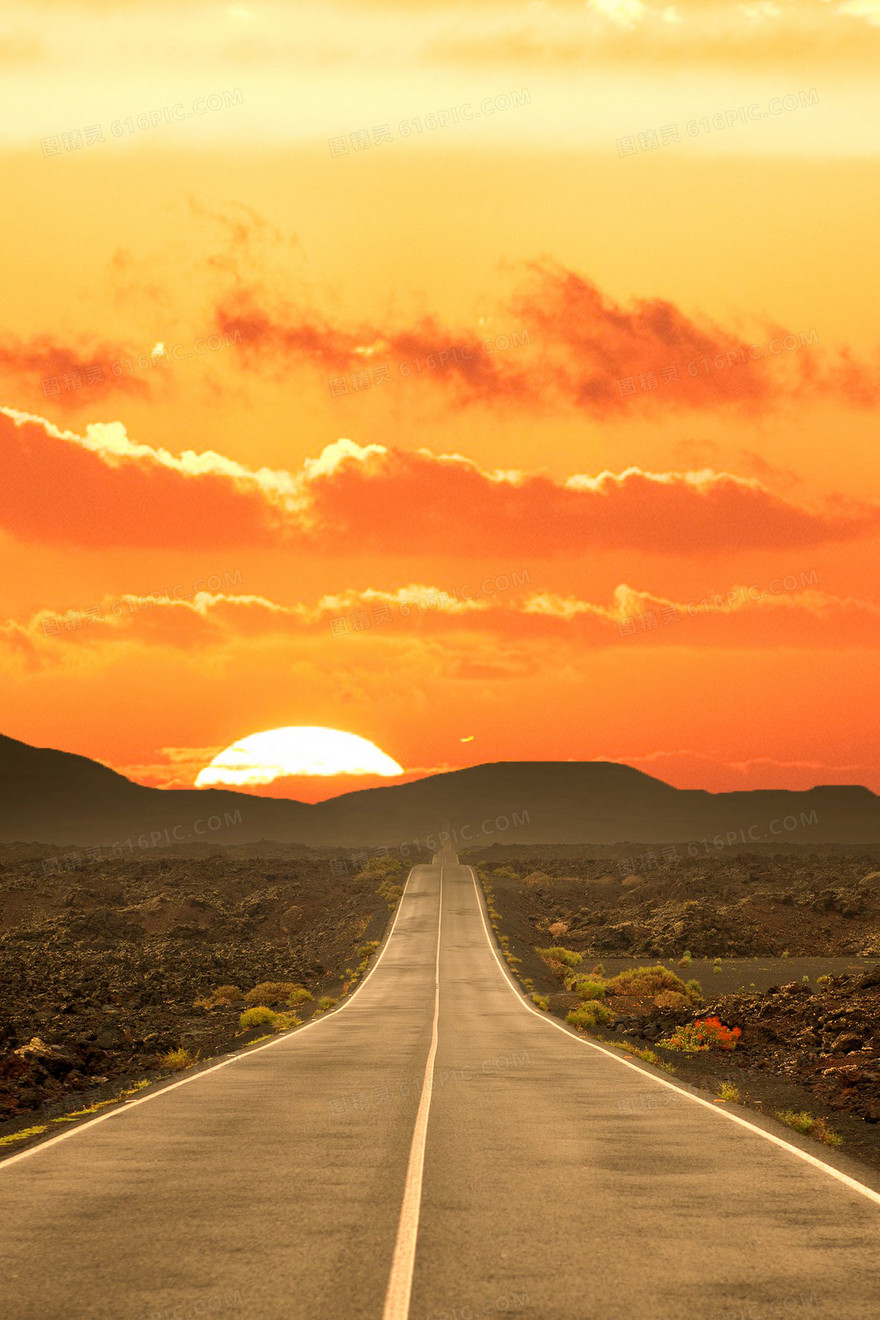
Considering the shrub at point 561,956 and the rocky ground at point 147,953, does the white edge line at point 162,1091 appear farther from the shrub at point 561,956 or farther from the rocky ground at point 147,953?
the shrub at point 561,956

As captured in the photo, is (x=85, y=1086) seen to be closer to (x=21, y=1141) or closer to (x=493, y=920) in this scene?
(x=21, y=1141)

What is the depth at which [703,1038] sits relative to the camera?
111ft

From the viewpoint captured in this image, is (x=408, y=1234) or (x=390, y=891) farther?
(x=390, y=891)

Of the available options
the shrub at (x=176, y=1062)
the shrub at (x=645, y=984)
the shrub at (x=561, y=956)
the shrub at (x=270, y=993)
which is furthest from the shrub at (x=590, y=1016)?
the shrub at (x=561, y=956)

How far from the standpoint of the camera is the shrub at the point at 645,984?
5094 cm

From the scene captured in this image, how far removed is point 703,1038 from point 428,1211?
79.8 feet

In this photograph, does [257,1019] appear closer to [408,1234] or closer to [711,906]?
[408,1234]

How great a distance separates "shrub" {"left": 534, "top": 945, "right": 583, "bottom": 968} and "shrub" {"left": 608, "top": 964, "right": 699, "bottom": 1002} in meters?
13.8

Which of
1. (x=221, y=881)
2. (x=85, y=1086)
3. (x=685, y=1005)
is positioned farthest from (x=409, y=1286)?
(x=221, y=881)

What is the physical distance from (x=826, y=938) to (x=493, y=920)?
2201cm

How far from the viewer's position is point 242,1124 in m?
17.0

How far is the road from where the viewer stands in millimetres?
8906

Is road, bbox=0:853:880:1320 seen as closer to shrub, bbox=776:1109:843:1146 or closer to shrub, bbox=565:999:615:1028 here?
shrub, bbox=776:1109:843:1146

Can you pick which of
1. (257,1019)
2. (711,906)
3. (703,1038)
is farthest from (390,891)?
(703,1038)
